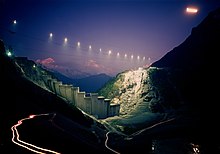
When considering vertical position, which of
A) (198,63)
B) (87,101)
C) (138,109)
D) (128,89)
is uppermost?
(198,63)

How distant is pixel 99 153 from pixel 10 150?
19.0 feet

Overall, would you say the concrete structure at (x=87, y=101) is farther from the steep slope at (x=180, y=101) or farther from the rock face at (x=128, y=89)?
the rock face at (x=128, y=89)

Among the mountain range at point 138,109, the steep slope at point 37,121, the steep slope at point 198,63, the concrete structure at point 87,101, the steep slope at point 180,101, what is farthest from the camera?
the steep slope at point 198,63

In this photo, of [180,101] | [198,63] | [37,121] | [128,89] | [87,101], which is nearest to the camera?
[37,121]

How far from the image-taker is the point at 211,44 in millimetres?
51812

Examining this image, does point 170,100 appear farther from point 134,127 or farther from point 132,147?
point 132,147

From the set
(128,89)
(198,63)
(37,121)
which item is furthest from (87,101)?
(198,63)

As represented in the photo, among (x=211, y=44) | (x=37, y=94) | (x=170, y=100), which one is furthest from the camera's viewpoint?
(x=211, y=44)

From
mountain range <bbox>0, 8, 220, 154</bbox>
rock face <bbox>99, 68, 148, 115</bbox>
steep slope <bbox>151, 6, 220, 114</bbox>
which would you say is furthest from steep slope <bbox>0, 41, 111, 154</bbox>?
steep slope <bbox>151, 6, 220, 114</bbox>

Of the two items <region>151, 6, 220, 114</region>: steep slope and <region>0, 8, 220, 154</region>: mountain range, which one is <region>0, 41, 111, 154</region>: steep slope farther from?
<region>151, 6, 220, 114</region>: steep slope

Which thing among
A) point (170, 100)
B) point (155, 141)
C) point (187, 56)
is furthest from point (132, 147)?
point (187, 56)

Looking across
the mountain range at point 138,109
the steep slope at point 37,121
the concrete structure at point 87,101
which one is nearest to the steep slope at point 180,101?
the mountain range at point 138,109

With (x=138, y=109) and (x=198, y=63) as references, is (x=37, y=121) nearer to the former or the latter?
(x=138, y=109)

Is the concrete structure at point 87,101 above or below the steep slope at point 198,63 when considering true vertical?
below
